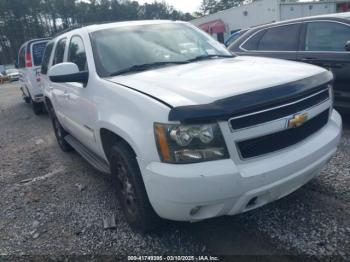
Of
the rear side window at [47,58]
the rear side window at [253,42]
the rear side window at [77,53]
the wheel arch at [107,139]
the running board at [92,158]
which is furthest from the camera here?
the rear side window at [253,42]

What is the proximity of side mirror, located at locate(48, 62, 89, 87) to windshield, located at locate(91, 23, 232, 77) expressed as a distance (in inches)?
7.6

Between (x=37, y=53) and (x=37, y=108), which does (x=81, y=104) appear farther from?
(x=37, y=108)

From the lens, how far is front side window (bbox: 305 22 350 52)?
16.6 ft

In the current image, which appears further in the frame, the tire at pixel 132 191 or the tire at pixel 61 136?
the tire at pixel 61 136

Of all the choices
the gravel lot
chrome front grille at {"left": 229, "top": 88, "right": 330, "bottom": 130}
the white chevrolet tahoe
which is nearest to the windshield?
the white chevrolet tahoe

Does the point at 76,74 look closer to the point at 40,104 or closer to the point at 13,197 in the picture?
the point at 13,197

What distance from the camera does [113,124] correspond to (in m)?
2.89

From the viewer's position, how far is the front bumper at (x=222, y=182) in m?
2.29

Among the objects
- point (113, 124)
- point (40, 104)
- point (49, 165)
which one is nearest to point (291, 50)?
point (113, 124)

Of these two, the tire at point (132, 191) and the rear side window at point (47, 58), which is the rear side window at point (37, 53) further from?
the tire at point (132, 191)

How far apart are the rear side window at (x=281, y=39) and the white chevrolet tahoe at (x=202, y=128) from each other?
2.64 m

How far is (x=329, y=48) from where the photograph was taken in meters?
5.23

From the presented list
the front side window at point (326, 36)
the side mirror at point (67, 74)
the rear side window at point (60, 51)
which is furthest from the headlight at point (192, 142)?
the front side window at point (326, 36)

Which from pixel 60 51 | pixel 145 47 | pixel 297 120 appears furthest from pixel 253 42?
pixel 297 120
